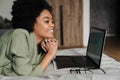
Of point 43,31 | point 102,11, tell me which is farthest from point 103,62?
point 102,11

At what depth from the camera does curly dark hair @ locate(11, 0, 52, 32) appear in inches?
49.0

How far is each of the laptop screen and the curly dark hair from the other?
400mm

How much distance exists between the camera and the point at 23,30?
120cm

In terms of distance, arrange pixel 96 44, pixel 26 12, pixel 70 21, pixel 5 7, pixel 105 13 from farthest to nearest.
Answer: pixel 105 13
pixel 70 21
pixel 5 7
pixel 96 44
pixel 26 12

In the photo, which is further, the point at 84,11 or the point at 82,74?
the point at 84,11

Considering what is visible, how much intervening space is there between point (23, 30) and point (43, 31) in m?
0.15

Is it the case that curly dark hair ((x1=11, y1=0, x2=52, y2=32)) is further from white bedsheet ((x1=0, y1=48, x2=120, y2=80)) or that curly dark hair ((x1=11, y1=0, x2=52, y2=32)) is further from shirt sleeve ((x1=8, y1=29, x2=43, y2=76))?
white bedsheet ((x1=0, y1=48, x2=120, y2=80))

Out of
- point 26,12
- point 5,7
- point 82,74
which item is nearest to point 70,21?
point 5,7

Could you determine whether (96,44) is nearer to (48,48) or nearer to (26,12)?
(48,48)

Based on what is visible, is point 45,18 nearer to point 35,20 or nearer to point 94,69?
point 35,20

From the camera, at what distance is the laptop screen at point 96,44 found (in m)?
1.41

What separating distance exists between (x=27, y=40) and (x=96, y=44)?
54 cm

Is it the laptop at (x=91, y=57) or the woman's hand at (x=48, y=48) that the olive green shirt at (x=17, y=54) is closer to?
the woman's hand at (x=48, y=48)

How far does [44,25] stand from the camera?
1.31 m
